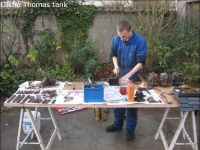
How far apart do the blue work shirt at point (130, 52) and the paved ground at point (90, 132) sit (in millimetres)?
1008

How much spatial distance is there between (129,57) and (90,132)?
1462mm

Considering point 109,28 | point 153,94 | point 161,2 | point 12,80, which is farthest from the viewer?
point 109,28

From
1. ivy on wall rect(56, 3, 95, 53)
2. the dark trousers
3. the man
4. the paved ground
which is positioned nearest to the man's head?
the man

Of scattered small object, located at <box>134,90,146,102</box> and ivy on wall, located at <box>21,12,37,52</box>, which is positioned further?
ivy on wall, located at <box>21,12,37,52</box>

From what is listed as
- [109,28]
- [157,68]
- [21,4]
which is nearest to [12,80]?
[21,4]

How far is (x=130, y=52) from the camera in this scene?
3664mm

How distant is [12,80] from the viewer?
5750 mm

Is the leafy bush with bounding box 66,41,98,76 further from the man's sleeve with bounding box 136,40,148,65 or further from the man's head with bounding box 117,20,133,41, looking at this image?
the man's head with bounding box 117,20,133,41

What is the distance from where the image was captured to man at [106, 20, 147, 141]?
136 inches

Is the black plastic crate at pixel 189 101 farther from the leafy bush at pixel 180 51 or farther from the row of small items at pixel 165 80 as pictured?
the leafy bush at pixel 180 51

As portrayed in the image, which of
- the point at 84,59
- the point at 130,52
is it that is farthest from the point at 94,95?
the point at 84,59

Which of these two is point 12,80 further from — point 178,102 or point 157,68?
point 178,102

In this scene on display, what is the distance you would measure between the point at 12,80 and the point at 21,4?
1906mm

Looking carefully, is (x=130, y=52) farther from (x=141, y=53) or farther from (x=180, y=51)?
(x=180, y=51)
